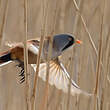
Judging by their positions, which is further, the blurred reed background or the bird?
the blurred reed background

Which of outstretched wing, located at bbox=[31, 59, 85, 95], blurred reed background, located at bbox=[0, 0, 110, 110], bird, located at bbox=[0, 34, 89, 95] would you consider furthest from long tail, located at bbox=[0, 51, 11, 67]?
blurred reed background, located at bbox=[0, 0, 110, 110]

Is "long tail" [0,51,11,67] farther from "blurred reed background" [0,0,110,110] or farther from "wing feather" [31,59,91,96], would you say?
"blurred reed background" [0,0,110,110]

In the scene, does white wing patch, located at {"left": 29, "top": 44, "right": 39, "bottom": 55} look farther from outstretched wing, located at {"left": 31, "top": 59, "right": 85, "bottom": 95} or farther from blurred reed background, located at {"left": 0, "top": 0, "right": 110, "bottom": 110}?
blurred reed background, located at {"left": 0, "top": 0, "right": 110, "bottom": 110}

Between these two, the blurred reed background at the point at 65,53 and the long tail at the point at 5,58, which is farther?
the blurred reed background at the point at 65,53

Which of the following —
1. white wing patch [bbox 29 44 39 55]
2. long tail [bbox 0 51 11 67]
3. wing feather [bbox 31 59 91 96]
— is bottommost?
wing feather [bbox 31 59 91 96]

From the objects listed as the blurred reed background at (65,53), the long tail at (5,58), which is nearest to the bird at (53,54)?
the long tail at (5,58)

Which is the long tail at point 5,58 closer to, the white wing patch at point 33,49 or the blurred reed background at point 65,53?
the white wing patch at point 33,49

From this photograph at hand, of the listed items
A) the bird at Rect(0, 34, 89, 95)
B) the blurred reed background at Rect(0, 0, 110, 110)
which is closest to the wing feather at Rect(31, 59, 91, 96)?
the bird at Rect(0, 34, 89, 95)

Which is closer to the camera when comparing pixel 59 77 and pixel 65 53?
pixel 59 77

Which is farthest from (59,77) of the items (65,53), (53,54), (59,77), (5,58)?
→ (65,53)

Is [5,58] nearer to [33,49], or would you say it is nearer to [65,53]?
[33,49]

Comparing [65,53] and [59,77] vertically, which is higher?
[65,53]

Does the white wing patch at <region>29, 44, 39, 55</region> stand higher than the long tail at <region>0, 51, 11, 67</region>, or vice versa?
the white wing patch at <region>29, 44, 39, 55</region>

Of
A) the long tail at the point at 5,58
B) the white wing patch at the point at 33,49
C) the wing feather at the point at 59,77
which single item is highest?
the white wing patch at the point at 33,49
